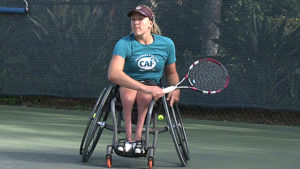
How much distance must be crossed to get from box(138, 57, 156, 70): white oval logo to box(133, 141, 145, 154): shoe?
1.73 ft

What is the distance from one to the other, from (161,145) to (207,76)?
60.6 inches

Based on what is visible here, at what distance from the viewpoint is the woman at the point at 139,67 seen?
5664 millimetres

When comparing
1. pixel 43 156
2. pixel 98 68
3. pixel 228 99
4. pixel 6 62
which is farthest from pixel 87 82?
pixel 43 156

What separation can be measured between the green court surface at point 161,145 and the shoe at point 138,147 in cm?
24

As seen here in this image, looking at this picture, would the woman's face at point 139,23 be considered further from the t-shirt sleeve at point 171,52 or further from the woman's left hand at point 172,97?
the woman's left hand at point 172,97

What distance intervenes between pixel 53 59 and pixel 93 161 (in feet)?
16.6

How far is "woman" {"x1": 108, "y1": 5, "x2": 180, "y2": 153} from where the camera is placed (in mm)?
5664

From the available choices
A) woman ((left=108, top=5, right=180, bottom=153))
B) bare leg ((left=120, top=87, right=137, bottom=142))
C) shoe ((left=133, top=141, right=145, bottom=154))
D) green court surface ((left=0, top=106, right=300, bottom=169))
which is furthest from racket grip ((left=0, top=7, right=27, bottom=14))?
shoe ((left=133, top=141, right=145, bottom=154))

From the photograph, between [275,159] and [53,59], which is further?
[53,59]

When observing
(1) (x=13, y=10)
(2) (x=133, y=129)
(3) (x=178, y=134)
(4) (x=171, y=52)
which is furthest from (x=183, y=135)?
(1) (x=13, y=10)

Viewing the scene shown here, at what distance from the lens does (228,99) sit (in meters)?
9.84

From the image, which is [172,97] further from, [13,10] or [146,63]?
[13,10]

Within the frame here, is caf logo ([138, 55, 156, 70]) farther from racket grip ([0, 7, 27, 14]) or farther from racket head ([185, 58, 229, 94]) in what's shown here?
racket grip ([0, 7, 27, 14])

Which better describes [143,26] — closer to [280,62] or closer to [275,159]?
[275,159]
